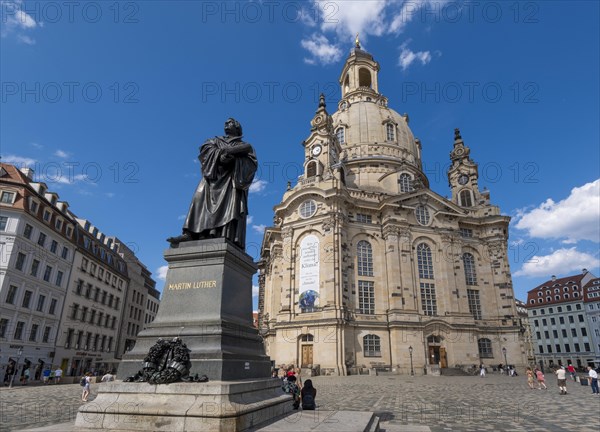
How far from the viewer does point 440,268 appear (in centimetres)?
4381

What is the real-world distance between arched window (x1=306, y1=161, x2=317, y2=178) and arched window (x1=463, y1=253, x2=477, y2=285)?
22241mm

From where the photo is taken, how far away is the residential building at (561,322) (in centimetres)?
7400

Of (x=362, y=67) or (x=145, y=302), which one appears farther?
(x=362, y=67)

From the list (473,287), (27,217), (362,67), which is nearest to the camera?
(27,217)

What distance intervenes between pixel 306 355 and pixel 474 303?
23096 mm

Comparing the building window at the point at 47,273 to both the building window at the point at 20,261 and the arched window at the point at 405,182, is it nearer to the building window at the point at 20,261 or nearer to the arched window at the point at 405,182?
the building window at the point at 20,261

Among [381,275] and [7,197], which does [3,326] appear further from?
[381,275]

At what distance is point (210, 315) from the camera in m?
7.12

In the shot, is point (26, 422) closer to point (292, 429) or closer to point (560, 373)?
point (292, 429)

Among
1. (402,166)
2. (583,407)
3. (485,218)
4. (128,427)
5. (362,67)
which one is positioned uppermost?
(362,67)

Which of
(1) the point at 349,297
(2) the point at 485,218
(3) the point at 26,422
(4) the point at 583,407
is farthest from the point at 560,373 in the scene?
(2) the point at 485,218

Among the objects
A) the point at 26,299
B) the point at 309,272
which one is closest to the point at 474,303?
the point at 309,272

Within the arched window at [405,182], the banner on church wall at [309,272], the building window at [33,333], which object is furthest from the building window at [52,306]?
the arched window at [405,182]

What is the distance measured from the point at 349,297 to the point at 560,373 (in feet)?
69.5
